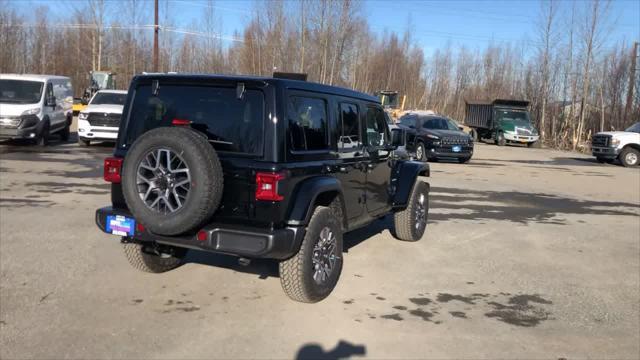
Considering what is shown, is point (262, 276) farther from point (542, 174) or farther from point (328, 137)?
point (542, 174)

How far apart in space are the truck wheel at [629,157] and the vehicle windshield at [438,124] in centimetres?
753

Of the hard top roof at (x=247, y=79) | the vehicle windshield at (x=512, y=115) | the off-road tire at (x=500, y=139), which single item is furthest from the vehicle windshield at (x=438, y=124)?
the vehicle windshield at (x=512, y=115)

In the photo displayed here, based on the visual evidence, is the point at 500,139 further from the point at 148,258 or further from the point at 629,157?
the point at 148,258

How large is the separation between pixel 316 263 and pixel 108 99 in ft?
53.2

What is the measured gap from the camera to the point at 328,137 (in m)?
5.41

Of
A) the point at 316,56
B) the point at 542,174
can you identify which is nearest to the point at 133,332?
the point at 542,174

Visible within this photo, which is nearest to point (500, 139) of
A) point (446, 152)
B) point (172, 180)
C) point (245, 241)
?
point (446, 152)

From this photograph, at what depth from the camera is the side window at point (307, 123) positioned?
4.83 meters

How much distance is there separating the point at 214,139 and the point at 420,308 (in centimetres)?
237

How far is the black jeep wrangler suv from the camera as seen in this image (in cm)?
443

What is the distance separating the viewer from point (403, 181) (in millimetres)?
7344

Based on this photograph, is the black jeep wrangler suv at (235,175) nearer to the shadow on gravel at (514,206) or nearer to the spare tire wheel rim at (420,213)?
the spare tire wheel rim at (420,213)

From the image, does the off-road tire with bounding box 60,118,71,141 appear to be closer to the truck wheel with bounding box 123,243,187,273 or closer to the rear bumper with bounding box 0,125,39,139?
the rear bumper with bounding box 0,125,39,139

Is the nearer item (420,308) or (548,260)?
(420,308)
